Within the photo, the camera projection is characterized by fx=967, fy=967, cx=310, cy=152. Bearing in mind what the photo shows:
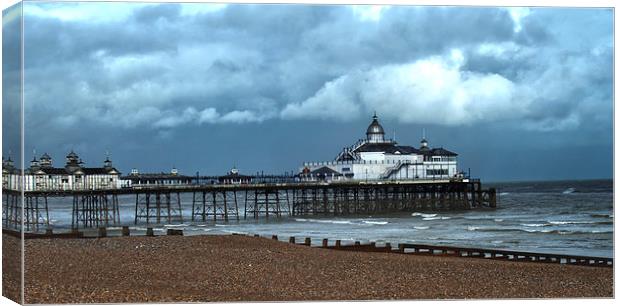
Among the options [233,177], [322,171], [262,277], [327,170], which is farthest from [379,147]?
[262,277]

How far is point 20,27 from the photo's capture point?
8523 millimetres

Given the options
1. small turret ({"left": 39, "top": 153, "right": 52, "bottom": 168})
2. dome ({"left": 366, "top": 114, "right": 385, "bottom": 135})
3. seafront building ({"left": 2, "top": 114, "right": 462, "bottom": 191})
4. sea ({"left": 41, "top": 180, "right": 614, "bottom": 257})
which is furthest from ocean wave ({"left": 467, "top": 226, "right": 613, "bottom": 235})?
small turret ({"left": 39, "top": 153, "right": 52, "bottom": 168})

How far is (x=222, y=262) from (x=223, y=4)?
10.2ft

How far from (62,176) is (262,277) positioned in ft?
33.4

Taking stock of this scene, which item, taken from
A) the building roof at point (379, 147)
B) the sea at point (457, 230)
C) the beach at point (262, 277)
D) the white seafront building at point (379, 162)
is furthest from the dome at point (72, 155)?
the sea at point (457, 230)

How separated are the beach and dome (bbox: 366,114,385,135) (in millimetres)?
1585

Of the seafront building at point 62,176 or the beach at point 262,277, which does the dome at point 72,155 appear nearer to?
the seafront building at point 62,176

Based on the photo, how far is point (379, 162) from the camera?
822 inches

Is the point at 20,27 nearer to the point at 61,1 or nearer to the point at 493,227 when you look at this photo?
the point at 61,1

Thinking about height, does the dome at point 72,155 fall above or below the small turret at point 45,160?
above

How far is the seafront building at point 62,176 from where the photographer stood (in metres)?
8.96

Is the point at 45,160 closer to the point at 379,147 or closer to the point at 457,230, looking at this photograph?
the point at 379,147

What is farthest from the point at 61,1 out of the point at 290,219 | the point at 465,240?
the point at 290,219

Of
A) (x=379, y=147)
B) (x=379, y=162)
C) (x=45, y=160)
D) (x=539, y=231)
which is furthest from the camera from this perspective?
(x=539, y=231)
